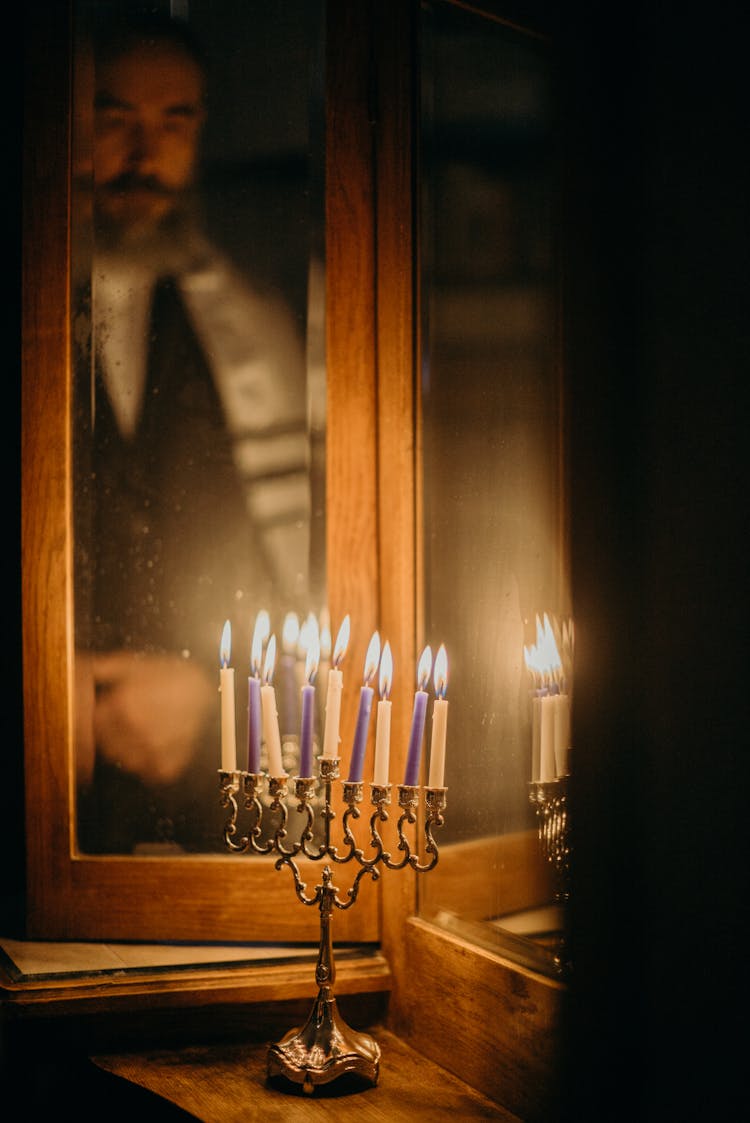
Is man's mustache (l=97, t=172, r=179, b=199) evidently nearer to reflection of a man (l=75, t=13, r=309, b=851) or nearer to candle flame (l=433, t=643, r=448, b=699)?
reflection of a man (l=75, t=13, r=309, b=851)

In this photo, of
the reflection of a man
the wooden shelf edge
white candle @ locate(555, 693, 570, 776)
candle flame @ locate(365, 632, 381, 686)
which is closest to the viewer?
white candle @ locate(555, 693, 570, 776)

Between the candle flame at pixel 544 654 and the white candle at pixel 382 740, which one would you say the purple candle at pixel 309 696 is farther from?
the candle flame at pixel 544 654

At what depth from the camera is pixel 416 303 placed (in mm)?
1858

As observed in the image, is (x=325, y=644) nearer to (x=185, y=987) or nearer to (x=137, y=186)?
(x=185, y=987)

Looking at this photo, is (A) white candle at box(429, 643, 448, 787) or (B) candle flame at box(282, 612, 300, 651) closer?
(A) white candle at box(429, 643, 448, 787)

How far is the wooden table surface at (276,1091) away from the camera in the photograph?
1463 millimetres

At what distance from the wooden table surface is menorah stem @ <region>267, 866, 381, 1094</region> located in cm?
3

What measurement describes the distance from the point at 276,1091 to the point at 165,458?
1.02 metres

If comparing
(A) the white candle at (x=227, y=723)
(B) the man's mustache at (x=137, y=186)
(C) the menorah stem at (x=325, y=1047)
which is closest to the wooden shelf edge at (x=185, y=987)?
(C) the menorah stem at (x=325, y=1047)

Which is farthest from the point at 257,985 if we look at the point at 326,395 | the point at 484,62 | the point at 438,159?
the point at 484,62

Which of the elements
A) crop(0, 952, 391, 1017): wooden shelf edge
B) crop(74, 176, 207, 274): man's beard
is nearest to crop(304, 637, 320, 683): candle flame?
crop(0, 952, 391, 1017): wooden shelf edge

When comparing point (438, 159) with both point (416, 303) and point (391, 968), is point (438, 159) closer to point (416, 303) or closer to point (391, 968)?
point (416, 303)

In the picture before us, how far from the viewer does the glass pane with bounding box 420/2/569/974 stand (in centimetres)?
152

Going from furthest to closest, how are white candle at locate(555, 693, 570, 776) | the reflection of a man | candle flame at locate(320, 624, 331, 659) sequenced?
the reflection of a man < candle flame at locate(320, 624, 331, 659) < white candle at locate(555, 693, 570, 776)
